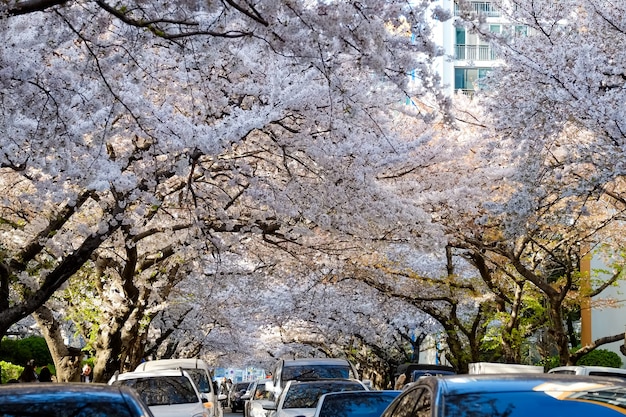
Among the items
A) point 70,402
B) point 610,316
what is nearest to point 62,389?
point 70,402

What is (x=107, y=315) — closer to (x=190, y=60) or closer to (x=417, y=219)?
(x=417, y=219)

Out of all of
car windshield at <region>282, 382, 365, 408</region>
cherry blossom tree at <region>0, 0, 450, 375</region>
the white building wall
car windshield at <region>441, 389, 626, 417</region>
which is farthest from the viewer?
the white building wall

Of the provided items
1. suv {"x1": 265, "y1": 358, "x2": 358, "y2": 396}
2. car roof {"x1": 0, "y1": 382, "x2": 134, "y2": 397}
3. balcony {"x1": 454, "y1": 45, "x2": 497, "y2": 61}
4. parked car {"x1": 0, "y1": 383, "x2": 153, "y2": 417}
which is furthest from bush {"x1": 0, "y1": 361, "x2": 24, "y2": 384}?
balcony {"x1": 454, "y1": 45, "x2": 497, "y2": 61}

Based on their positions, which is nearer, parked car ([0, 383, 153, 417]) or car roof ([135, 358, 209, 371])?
parked car ([0, 383, 153, 417])

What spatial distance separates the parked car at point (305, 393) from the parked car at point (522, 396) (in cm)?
971

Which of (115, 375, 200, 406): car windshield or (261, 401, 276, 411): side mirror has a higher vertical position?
(115, 375, 200, 406): car windshield

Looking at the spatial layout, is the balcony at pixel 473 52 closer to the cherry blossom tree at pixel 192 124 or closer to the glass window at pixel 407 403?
the cherry blossom tree at pixel 192 124

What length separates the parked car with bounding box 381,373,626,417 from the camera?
5.69 m

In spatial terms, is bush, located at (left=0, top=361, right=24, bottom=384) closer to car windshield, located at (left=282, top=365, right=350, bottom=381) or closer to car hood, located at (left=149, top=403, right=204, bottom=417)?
car windshield, located at (left=282, top=365, right=350, bottom=381)

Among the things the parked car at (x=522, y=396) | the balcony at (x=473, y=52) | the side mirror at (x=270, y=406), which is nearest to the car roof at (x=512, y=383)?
the parked car at (x=522, y=396)

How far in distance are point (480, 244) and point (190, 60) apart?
33.6ft

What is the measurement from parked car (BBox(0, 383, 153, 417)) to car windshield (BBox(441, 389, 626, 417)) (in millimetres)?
1949

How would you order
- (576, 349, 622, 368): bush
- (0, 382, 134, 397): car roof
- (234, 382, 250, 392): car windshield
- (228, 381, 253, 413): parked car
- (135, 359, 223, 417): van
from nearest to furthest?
(0, 382, 134, 397): car roof
(135, 359, 223, 417): van
(576, 349, 622, 368): bush
(228, 381, 253, 413): parked car
(234, 382, 250, 392): car windshield

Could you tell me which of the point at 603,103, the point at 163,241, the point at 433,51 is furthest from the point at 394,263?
the point at 433,51
